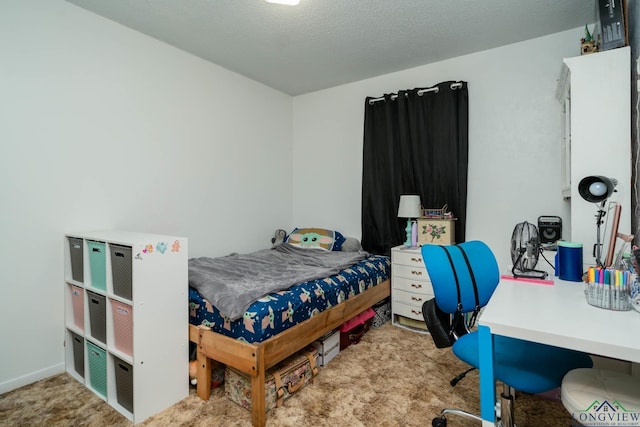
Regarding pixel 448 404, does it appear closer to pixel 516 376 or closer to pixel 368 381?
pixel 368 381

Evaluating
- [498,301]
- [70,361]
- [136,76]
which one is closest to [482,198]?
[498,301]

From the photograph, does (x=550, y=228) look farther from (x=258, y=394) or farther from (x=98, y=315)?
(x=98, y=315)

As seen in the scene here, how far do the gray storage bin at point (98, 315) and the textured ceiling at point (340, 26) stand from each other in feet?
6.67

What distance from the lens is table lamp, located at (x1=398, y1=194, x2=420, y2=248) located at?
10.3 ft

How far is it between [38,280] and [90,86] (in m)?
1.42

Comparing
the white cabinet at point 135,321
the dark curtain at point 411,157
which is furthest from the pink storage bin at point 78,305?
the dark curtain at point 411,157

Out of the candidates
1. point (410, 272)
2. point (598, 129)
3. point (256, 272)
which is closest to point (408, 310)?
point (410, 272)

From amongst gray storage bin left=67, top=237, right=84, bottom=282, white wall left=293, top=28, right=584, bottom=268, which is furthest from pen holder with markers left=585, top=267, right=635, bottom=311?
gray storage bin left=67, top=237, right=84, bottom=282

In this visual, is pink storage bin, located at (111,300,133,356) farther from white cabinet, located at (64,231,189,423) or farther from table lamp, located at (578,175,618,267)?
table lamp, located at (578,175,618,267)

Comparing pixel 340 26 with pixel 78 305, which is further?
pixel 340 26

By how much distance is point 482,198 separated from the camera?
3.08 metres

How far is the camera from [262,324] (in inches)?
70.0

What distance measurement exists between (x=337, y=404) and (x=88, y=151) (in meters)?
2.45

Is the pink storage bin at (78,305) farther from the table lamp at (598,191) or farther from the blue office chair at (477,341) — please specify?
the table lamp at (598,191)
